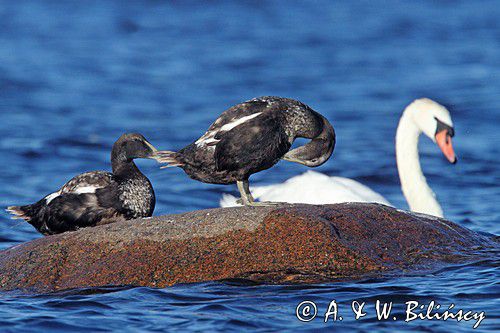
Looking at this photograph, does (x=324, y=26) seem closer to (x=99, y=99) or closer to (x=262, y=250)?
(x=99, y=99)

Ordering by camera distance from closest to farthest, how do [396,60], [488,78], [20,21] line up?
[488,78] < [396,60] < [20,21]

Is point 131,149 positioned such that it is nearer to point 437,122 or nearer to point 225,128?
point 225,128

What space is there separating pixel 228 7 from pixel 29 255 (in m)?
17.6

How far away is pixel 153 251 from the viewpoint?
6.25 m

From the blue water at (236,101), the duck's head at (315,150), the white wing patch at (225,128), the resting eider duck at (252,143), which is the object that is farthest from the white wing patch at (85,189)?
the duck's head at (315,150)

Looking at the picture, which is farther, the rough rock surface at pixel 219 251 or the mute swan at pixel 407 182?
the mute swan at pixel 407 182

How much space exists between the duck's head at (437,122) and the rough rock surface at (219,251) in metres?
3.18

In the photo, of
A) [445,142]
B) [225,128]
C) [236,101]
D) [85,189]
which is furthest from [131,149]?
[236,101]

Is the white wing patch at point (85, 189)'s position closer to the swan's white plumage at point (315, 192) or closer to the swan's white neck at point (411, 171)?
the swan's white plumage at point (315, 192)

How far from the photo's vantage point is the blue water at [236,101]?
19.5 ft

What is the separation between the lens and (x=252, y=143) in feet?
21.4

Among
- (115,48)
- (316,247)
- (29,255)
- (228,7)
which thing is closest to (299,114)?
(316,247)

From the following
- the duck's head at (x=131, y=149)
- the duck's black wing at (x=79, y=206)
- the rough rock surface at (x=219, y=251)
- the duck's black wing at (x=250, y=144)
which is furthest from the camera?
the duck's head at (x=131, y=149)

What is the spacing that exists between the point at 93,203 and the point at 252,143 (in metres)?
1.40
